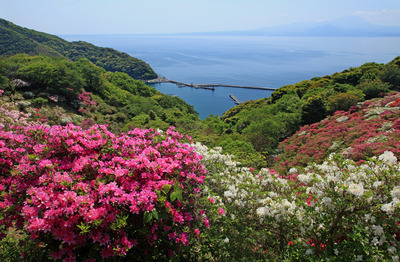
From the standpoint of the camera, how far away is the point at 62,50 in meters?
120

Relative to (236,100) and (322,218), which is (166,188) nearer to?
(322,218)

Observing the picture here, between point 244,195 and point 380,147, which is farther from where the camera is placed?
point 380,147

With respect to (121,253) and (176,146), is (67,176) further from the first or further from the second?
(176,146)

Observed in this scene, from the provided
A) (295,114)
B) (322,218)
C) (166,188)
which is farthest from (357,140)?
(295,114)

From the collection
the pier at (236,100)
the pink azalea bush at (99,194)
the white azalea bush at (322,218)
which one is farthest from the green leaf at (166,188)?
the pier at (236,100)

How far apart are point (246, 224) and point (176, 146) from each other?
84.1 inches

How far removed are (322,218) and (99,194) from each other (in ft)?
10.7

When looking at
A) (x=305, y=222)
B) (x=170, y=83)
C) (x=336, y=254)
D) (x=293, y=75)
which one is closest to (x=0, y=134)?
(x=305, y=222)

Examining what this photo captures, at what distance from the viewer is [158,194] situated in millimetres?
2742

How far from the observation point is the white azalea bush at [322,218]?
3.05 metres

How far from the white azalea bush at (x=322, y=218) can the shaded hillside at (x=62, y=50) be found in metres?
109

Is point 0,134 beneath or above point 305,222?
above

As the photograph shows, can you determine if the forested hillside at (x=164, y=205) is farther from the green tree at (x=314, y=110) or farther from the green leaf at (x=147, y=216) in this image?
the green tree at (x=314, y=110)

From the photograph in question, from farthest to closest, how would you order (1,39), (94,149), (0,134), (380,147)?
1. (1,39)
2. (380,147)
3. (0,134)
4. (94,149)
